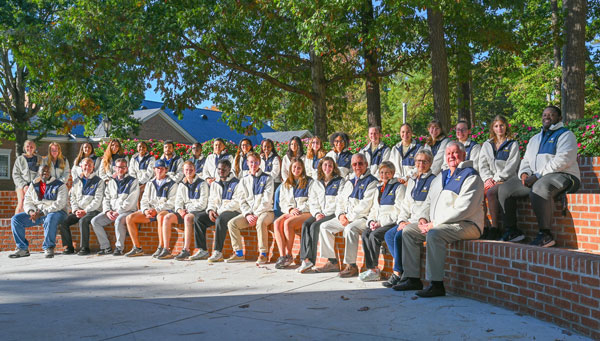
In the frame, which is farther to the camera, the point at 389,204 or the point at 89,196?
the point at 89,196

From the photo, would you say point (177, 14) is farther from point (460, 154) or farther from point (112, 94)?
point (460, 154)

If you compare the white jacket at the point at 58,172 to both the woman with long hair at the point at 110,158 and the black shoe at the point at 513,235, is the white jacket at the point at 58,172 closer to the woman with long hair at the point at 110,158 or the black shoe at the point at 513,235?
the woman with long hair at the point at 110,158

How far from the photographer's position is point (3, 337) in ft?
15.0

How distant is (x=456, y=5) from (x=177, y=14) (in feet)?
23.3

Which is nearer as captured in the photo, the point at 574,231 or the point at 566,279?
the point at 566,279

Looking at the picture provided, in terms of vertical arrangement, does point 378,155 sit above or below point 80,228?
above

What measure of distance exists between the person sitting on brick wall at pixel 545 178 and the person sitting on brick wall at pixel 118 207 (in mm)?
6418

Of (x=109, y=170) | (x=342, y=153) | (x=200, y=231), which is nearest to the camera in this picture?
(x=200, y=231)

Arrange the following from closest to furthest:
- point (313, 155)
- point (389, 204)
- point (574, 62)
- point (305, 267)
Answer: point (389, 204) → point (305, 267) → point (313, 155) → point (574, 62)

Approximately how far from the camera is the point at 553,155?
6.98 metres

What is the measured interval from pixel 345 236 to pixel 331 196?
33.5 inches

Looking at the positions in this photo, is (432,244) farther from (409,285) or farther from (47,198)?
(47,198)

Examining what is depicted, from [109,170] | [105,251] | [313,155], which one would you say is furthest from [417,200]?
[109,170]

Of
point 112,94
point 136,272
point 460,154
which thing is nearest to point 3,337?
point 136,272
